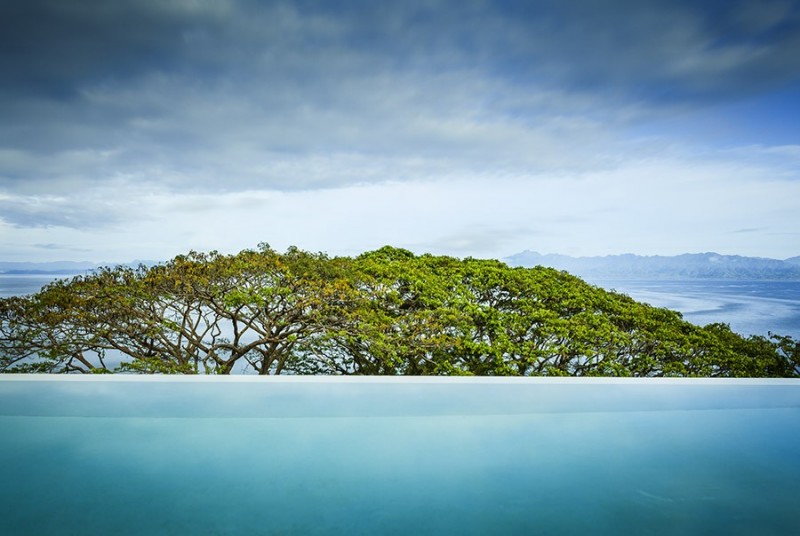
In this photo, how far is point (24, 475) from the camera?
2.58 metres

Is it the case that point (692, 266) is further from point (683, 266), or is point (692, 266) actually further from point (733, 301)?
point (733, 301)

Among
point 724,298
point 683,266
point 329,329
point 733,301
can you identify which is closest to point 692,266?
point 683,266

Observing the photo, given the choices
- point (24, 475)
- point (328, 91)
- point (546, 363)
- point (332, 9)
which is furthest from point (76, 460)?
point (328, 91)

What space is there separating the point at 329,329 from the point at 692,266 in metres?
12.6

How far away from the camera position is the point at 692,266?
14523mm

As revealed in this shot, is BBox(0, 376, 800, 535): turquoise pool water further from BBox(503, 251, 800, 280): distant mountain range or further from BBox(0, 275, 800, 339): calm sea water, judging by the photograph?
BBox(503, 251, 800, 280): distant mountain range

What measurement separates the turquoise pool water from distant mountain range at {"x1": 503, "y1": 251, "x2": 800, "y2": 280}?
25.0 feet

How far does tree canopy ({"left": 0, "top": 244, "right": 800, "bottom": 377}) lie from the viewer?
5.68 m

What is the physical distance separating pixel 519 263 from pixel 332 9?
4.09 metres

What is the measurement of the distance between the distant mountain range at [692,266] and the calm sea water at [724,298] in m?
0.51

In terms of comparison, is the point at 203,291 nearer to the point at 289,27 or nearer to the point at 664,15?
the point at 289,27

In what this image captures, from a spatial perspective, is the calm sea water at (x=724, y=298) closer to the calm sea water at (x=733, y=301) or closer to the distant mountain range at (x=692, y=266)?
the calm sea water at (x=733, y=301)

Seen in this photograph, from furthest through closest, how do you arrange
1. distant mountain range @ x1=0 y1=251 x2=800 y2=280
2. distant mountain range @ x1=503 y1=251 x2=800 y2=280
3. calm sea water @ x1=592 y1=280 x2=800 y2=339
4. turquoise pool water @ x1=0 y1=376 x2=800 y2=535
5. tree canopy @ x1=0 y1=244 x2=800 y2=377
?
1. distant mountain range @ x1=503 y1=251 x2=800 y2=280
2. distant mountain range @ x1=0 y1=251 x2=800 y2=280
3. calm sea water @ x1=592 y1=280 x2=800 y2=339
4. tree canopy @ x1=0 y1=244 x2=800 y2=377
5. turquoise pool water @ x1=0 y1=376 x2=800 y2=535

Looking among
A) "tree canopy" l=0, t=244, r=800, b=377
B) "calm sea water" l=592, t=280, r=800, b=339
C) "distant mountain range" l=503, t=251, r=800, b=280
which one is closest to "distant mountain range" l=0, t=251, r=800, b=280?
"distant mountain range" l=503, t=251, r=800, b=280
